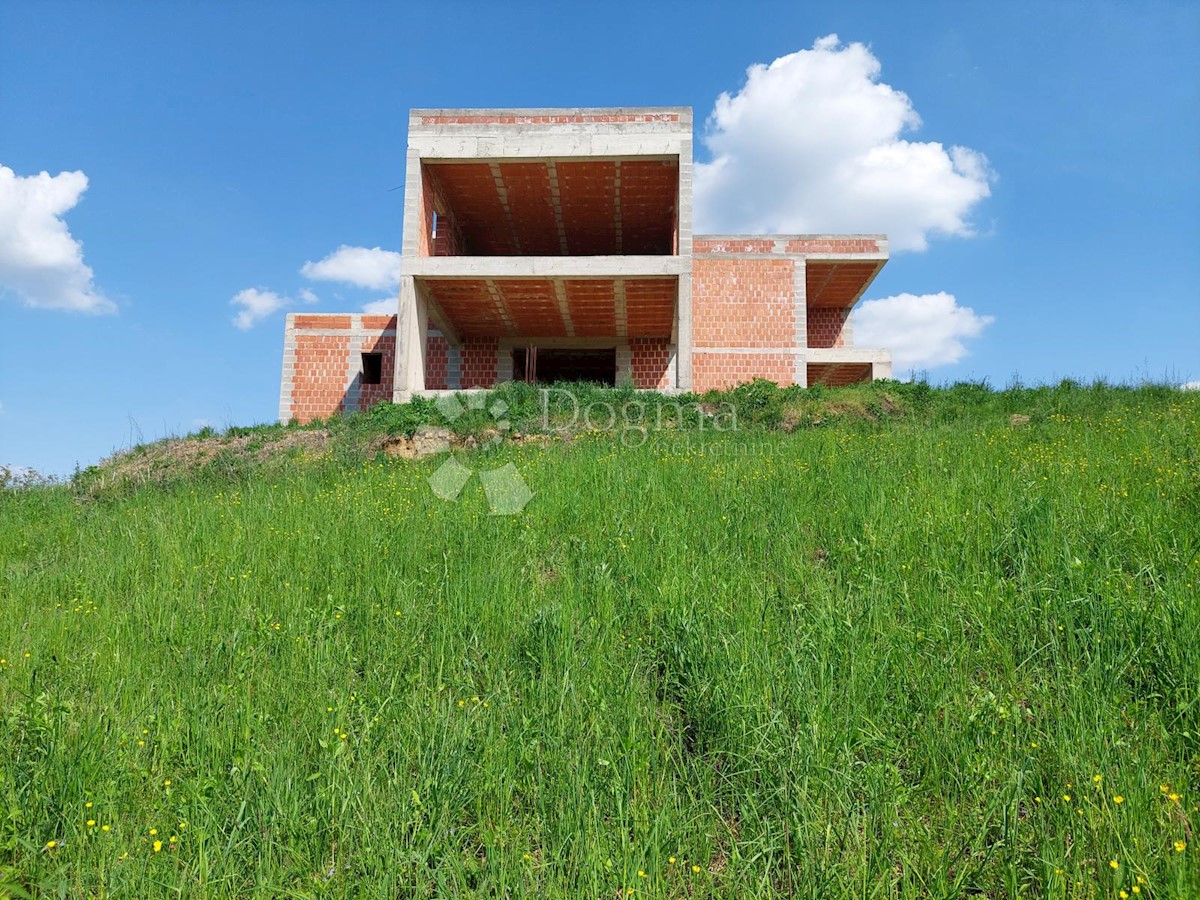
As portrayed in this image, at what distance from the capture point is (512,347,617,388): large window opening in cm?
2081

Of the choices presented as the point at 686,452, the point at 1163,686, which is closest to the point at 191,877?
the point at 1163,686

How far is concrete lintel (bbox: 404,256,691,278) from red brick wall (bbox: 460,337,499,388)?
458 centimetres

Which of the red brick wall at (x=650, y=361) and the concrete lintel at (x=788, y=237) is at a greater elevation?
the concrete lintel at (x=788, y=237)

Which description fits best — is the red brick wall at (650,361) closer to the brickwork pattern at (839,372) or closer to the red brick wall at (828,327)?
the brickwork pattern at (839,372)

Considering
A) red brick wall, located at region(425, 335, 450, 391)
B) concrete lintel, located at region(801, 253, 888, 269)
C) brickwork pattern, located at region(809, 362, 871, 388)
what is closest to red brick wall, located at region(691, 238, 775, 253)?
concrete lintel, located at region(801, 253, 888, 269)

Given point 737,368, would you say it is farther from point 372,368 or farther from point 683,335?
point 372,368

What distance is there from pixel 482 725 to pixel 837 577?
2.60m

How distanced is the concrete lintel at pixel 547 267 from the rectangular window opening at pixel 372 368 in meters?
5.69

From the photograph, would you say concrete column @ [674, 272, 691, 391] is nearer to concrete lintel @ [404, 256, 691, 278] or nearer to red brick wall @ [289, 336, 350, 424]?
concrete lintel @ [404, 256, 691, 278]

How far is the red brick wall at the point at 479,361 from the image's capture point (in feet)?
67.3

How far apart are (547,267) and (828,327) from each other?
40.7 ft

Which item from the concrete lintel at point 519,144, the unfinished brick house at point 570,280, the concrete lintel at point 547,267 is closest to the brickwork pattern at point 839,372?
the unfinished brick house at point 570,280

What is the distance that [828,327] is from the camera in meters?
24.2

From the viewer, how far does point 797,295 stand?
19.5 metres
